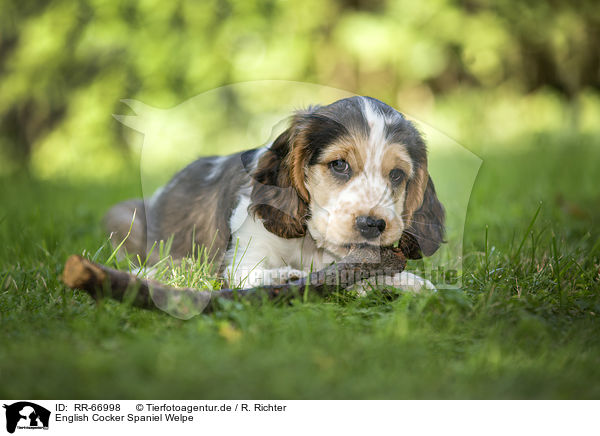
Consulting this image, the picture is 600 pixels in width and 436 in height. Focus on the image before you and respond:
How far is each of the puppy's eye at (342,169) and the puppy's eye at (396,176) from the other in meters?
0.22

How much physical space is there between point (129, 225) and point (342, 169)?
1929mm

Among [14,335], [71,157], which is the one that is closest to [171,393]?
[14,335]

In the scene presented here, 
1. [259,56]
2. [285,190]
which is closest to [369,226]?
[285,190]

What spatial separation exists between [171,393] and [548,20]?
11139 mm

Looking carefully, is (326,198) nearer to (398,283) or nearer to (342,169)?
(342,169)

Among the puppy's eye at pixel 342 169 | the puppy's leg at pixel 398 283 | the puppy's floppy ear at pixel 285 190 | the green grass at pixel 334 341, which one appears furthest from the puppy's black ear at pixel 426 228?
the puppy's floppy ear at pixel 285 190

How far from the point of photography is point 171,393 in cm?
197

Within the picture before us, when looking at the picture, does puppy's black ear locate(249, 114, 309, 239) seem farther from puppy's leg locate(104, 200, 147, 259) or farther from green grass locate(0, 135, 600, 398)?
puppy's leg locate(104, 200, 147, 259)
